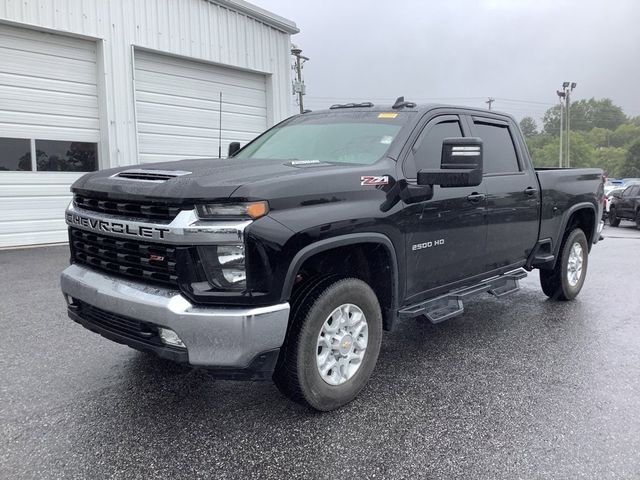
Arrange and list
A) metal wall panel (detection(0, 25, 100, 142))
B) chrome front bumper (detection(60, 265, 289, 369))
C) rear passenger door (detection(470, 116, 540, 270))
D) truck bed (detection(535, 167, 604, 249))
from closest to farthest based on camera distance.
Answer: chrome front bumper (detection(60, 265, 289, 369)) < rear passenger door (detection(470, 116, 540, 270)) < truck bed (detection(535, 167, 604, 249)) < metal wall panel (detection(0, 25, 100, 142))

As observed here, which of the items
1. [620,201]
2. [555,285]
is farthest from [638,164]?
[555,285]

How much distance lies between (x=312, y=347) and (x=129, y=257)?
1.17m

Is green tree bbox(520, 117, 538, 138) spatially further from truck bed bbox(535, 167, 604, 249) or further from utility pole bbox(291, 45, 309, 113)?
truck bed bbox(535, 167, 604, 249)

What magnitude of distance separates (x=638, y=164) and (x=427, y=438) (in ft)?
337

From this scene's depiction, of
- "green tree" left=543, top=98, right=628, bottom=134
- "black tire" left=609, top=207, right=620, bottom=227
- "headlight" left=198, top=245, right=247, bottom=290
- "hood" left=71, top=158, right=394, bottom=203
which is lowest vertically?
"black tire" left=609, top=207, right=620, bottom=227

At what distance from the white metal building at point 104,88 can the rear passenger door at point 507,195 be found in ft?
28.4

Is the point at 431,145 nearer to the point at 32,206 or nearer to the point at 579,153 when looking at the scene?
the point at 32,206

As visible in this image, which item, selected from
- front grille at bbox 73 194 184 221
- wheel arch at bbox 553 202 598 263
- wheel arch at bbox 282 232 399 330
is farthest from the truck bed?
front grille at bbox 73 194 184 221

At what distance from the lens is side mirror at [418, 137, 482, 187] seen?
3.53 meters

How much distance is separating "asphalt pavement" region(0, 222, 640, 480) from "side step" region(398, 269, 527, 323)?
42 centimetres

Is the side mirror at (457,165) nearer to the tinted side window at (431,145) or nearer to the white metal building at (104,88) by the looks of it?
the tinted side window at (431,145)

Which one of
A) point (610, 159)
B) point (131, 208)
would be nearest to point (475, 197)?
point (131, 208)

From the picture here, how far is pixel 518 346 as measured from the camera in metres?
4.62

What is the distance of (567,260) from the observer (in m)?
5.96
